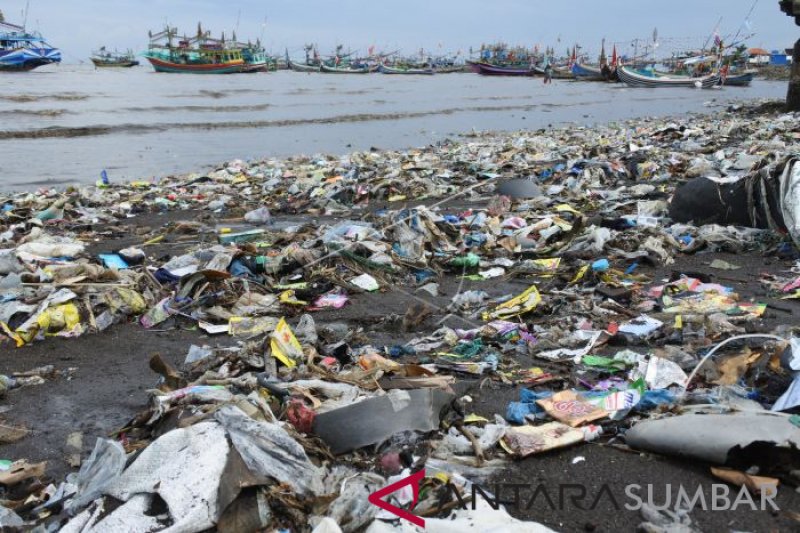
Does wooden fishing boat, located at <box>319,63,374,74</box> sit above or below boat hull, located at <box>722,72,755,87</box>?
above

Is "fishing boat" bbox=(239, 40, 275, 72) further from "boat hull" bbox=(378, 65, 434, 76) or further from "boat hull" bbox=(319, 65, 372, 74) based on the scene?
"boat hull" bbox=(378, 65, 434, 76)

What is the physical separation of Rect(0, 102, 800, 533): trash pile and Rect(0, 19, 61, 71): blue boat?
143 ft

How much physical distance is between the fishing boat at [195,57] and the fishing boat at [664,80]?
3277 centimetres

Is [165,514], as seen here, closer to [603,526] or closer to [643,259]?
[603,526]

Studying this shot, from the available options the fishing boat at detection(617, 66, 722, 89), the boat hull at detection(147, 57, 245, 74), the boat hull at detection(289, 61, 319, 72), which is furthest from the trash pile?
the boat hull at detection(289, 61, 319, 72)

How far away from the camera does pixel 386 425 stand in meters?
2.72

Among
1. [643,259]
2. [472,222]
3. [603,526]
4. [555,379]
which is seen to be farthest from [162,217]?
[603,526]

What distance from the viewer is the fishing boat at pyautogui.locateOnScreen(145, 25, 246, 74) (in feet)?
182

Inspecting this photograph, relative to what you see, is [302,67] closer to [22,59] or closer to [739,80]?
[22,59]

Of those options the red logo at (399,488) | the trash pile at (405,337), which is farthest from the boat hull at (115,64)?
the red logo at (399,488)

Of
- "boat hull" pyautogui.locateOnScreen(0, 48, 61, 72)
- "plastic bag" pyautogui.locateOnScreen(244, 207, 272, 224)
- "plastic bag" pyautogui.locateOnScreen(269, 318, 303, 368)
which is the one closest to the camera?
"plastic bag" pyautogui.locateOnScreen(269, 318, 303, 368)

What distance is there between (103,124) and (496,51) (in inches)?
2305

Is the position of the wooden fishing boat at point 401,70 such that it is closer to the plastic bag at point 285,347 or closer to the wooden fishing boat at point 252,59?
the wooden fishing boat at point 252,59

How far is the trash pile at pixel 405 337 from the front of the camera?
2.32 metres
